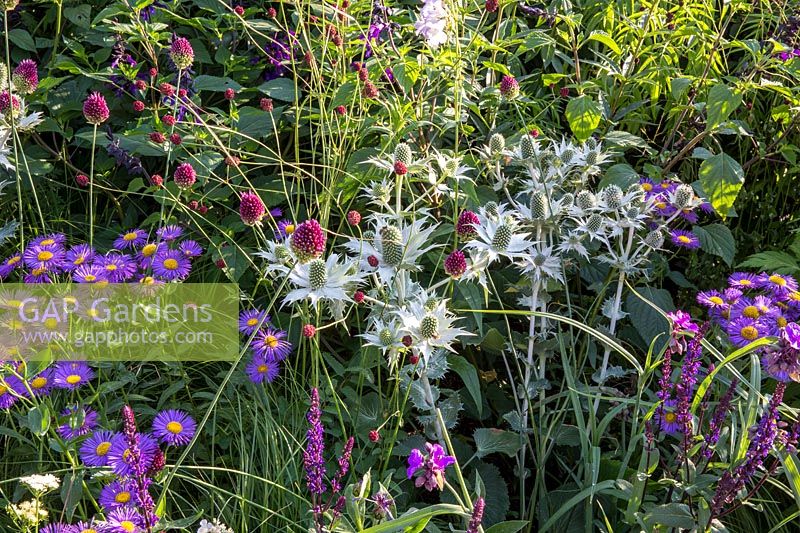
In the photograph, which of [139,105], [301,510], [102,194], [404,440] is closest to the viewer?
[301,510]

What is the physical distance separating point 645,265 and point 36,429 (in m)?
1.54

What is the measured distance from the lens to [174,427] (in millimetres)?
1789

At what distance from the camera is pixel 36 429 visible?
59.1 inches

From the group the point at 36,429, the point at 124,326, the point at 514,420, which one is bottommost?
the point at 514,420

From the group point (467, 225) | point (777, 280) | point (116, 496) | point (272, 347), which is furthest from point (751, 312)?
point (116, 496)

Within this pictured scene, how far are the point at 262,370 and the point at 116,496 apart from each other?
1.57 ft

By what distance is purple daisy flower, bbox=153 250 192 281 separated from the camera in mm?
2121

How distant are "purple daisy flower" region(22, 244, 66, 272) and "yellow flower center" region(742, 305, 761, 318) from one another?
1741 millimetres

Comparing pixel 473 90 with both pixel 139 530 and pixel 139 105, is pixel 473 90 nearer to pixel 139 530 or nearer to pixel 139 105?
pixel 139 105

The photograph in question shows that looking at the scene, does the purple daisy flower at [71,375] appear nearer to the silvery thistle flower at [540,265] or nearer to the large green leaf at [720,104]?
the silvery thistle flower at [540,265]

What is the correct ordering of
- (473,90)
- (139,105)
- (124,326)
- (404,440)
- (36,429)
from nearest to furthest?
1. (36,429)
2. (404,440)
3. (124,326)
4. (139,105)
5. (473,90)

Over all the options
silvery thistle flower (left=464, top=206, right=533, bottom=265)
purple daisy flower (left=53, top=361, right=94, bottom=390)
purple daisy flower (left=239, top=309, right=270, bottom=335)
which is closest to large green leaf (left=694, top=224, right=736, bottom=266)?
silvery thistle flower (left=464, top=206, right=533, bottom=265)

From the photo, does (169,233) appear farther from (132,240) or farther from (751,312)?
(751,312)

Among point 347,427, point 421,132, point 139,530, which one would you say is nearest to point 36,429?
point 139,530
